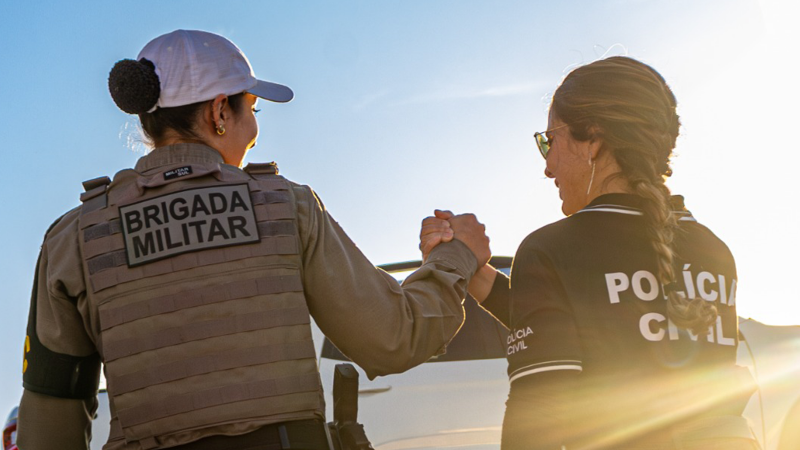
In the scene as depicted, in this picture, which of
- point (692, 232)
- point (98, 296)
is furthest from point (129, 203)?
point (692, 232)

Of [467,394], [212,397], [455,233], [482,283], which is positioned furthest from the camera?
[467,394]

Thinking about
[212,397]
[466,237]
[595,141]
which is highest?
[595,141]

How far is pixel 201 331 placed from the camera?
6.98 ft

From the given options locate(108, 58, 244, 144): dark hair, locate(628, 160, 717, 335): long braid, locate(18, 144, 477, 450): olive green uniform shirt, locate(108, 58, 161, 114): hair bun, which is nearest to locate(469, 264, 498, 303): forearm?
locate(18, 144, 477, 450): olive green uniform shirt

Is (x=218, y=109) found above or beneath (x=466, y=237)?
above

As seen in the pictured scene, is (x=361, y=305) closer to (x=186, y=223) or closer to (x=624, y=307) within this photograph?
(x=186, y=223)

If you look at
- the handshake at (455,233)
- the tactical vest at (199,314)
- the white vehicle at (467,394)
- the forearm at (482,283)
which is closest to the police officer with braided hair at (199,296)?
the tactical vest at (199,314)

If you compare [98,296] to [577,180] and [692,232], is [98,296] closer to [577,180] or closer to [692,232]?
[577,180]

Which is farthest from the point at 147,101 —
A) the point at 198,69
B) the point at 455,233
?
the point at 455,233

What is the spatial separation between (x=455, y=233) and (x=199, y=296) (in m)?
0.84

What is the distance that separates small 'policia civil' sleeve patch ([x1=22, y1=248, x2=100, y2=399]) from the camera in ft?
7.44

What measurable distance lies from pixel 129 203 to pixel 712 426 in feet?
4.74

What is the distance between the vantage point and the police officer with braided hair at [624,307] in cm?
209

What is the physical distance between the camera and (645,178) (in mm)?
2291
